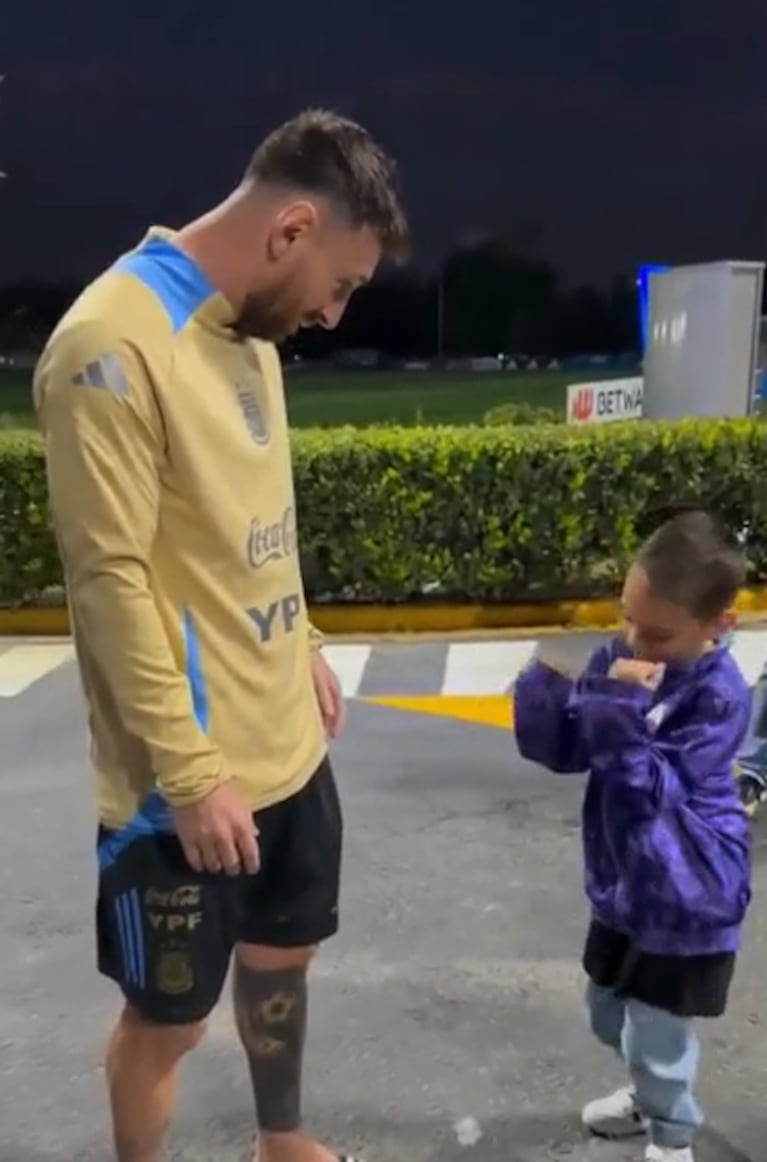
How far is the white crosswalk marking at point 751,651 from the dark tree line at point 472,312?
247 inches

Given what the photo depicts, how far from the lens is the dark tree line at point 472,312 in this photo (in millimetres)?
13383

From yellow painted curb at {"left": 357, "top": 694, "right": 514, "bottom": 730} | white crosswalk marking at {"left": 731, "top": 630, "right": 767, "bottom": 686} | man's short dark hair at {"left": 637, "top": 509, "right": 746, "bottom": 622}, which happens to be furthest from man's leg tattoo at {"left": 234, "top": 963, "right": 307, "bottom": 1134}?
white crosswalk marking at {"left": 731, "top": 630, "right": 767, "bottom": 686}

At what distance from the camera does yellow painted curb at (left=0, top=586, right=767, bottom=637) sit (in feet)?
26.2

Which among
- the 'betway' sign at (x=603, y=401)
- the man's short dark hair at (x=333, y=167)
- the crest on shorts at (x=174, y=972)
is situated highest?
the man's short dark hair at (x=333, y=167)

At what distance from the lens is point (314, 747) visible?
253 centimetres

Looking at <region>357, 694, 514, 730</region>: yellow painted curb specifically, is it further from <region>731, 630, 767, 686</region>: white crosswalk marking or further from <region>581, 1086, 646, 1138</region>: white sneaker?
<region>581, 1086, 646, 1138</region>: white sneaker

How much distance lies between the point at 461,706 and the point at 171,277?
13.9ft

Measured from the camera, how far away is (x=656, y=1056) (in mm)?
2656

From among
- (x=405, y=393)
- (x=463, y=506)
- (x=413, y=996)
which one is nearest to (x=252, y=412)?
(x=413, y=996)

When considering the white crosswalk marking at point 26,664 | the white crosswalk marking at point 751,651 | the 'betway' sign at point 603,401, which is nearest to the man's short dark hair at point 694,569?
the white crosswalk marking at point 751,651

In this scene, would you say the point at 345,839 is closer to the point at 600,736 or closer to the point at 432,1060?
the point at 432,1060

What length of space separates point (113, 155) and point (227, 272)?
1282cm

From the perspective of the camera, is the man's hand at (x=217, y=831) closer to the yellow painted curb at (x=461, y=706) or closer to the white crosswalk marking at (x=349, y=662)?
the yellow painted curb at (x=461, y=706)

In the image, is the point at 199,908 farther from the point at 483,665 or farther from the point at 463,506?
the point at 463,506
